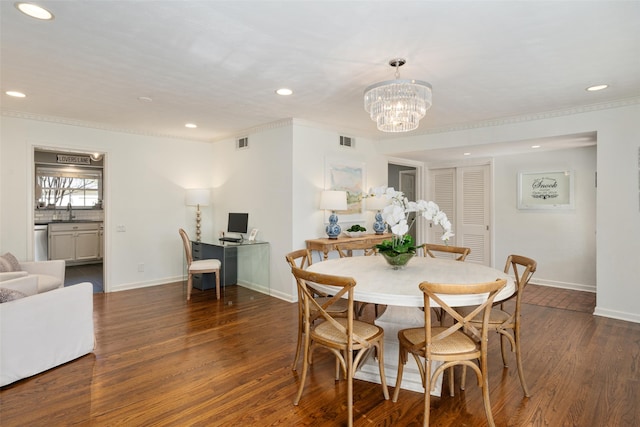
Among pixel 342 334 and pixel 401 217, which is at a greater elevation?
pixel 401 217

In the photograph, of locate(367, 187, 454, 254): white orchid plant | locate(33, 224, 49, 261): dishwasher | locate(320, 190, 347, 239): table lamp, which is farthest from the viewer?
locate(33, 224, 49, 261): dishwasher

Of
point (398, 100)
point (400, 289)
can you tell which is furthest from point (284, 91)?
point (400, 289)

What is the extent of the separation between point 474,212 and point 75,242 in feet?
26.9

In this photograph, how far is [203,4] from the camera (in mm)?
2090

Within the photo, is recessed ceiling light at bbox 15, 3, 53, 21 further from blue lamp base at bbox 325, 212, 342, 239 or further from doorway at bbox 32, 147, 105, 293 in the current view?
doorway at bbox 32, 147, 105, 293

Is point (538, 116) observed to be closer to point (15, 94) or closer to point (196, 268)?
point (196, 268)

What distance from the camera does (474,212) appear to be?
22.3ft

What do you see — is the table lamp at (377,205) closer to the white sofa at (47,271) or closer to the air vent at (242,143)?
the air vent at (242,143)

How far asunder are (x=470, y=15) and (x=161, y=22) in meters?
1.99

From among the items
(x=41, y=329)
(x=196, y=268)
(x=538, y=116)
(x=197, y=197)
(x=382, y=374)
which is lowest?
(x=382, y=374)

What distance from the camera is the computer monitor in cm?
539

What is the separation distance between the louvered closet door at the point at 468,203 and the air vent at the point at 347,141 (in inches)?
99.0

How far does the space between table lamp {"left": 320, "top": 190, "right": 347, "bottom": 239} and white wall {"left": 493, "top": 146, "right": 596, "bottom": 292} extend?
325 cm

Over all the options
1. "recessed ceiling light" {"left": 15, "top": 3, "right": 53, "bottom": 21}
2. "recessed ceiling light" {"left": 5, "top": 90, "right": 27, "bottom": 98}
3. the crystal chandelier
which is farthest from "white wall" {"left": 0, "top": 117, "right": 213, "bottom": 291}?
the crystal chandelier
